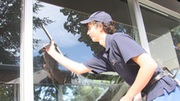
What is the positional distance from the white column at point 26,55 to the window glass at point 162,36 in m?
1.40

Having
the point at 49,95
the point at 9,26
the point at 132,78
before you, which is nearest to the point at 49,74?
the point at 49,95

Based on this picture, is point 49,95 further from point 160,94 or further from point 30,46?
point 160,94

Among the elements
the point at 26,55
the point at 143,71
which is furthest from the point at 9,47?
the point at 143,71

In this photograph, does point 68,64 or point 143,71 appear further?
point 68,64

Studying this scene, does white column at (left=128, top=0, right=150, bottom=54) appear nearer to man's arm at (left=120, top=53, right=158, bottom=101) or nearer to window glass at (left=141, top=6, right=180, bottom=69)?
window glass at (left=141, top=6, right=180, bottom=69)

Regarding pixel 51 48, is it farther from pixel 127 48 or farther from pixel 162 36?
pixel 162 36

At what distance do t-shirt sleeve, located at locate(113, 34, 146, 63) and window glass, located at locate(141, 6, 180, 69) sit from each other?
1.34 metres

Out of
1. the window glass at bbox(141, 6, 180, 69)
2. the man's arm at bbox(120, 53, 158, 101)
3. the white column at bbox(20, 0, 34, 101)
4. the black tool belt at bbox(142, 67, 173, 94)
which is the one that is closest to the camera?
the man's arm at bbox(120, 53, 158, 101)

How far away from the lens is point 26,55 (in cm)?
165

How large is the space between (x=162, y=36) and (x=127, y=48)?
1.67m

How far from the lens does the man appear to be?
1.34m

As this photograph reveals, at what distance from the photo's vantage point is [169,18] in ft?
10.7

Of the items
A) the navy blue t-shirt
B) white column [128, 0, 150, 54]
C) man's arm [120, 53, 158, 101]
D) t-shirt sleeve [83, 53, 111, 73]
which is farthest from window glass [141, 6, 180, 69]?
man's arm [120, 53, 158, 101]

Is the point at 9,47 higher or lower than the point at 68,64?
higher
